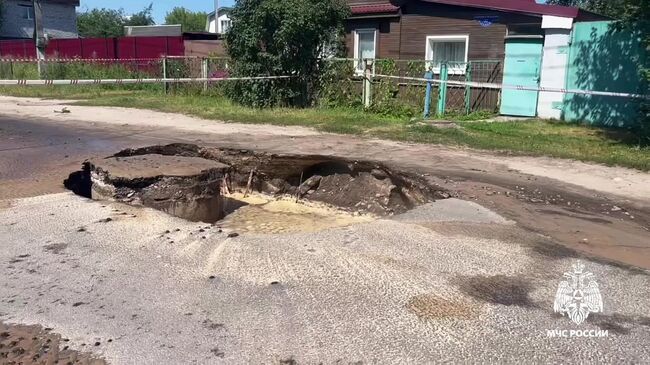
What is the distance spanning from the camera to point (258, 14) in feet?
54.4

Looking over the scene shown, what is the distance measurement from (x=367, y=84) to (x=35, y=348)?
14574 millimetres

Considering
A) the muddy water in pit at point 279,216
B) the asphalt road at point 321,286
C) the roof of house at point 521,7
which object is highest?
the roof of house at point 521,7

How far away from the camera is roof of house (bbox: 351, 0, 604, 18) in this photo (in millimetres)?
14461

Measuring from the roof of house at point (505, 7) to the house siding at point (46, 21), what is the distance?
34552mm

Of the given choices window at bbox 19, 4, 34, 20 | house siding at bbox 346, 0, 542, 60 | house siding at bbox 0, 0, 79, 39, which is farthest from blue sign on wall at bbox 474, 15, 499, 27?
window at bbox 19, 4, 34, 20

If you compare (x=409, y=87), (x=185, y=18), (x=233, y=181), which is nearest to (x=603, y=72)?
(x=409, y=87)

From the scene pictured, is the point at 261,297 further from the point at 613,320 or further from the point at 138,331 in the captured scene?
the point at 613,320

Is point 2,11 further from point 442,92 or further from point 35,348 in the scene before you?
point 35,348

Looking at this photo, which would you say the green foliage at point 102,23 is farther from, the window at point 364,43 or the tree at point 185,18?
the window at point 364,43

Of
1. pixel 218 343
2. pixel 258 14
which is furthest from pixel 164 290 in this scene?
pixel 258 14

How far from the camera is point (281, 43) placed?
16828 millimetres

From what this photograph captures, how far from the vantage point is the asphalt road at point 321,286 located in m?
3.50

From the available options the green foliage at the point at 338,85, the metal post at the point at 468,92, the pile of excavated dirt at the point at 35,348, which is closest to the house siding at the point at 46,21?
the green foliage at the point at 338,85

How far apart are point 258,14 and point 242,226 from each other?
1095 centimetres
